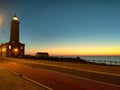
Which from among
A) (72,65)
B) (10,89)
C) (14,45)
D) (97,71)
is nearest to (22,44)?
(14,45)

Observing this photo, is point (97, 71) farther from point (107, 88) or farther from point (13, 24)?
point (13, 24)

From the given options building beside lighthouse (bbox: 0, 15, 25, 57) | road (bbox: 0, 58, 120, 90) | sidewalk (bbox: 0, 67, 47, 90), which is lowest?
sidewalk (bbox: 0, 67, 47, 90)

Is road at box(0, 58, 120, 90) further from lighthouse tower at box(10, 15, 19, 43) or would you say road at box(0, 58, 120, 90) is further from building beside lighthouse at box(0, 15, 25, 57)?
lighthouse tower at box(10, 15, 19, 43)

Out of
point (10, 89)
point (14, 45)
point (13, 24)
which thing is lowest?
point (10, 89)

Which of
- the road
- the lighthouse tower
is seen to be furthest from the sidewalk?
the lighthouse tower

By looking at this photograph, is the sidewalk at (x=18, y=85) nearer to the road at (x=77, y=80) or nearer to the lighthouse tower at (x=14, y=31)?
the road at (x=77, y=80)

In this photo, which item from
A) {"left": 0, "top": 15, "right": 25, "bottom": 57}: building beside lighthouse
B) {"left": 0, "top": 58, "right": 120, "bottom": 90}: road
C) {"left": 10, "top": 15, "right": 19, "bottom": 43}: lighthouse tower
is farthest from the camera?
{"left": 10, "top": 15, "right": 19, "bottom": 43}: lighthouse tower

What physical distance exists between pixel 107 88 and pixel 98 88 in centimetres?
52

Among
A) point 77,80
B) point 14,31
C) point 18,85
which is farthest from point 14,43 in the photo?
point 18,85

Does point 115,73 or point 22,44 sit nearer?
point 115,73

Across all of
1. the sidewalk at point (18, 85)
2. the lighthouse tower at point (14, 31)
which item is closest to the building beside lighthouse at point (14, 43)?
the lighthouse tower at point (14, 31)

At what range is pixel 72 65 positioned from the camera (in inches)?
1113

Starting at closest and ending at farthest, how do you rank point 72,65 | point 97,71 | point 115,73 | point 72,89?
point 72,89
point 115,73
point 97,71
point 72,65

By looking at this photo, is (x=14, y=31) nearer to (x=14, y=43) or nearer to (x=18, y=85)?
(x=14, y=43)
